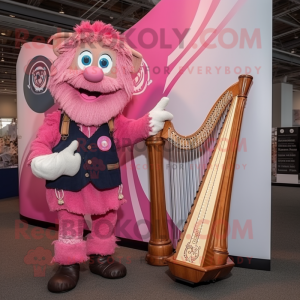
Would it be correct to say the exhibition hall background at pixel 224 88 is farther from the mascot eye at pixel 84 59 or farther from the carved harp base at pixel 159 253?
the mascot eye at pixel 84 59

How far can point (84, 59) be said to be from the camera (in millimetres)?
1935

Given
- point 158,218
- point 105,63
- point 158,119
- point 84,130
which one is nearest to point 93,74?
point 105,63

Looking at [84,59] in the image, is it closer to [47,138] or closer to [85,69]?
[85,69]

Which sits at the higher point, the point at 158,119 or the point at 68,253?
the point at 158,119

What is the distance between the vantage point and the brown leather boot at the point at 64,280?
184 centimetres

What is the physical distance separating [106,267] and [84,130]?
0.83 metres

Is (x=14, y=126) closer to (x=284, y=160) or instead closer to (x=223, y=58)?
(x=223, y=58)

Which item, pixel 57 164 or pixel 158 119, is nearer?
pixel 57 164

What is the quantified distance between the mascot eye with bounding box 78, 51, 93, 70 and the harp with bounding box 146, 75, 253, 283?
57 centimetres

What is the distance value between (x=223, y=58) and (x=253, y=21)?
284 millimetres

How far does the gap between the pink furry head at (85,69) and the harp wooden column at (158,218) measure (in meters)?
0.39

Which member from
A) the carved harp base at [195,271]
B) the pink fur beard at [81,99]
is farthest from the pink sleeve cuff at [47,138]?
the carved harp base at [195,271]

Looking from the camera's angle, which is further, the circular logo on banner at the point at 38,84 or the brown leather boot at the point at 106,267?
the circular logo on banner at the point at 38,84

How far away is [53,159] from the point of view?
1768 mm
